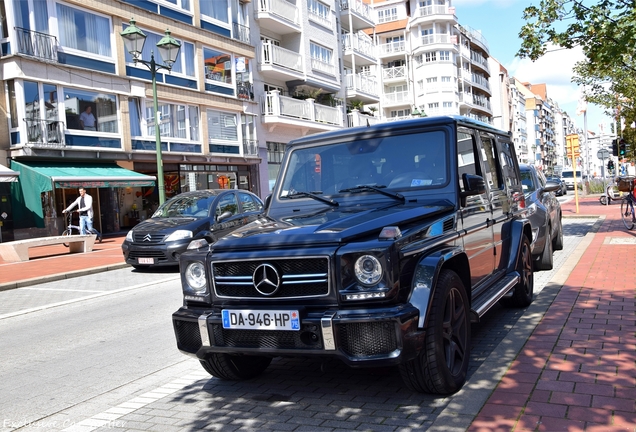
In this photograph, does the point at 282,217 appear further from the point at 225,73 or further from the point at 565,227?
the point at 225,73

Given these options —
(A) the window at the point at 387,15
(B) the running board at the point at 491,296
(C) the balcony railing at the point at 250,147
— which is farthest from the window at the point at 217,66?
(A) the window at the point at 387,15

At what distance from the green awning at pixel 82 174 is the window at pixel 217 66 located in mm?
8201

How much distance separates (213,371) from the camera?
4605 millimetres

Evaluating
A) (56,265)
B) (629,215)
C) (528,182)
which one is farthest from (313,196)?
(629,215)

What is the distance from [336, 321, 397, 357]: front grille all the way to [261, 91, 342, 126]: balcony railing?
3020cm

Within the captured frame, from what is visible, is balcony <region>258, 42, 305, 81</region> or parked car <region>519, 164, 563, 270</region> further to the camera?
balcony <region>258, 42, 305, 81</region>

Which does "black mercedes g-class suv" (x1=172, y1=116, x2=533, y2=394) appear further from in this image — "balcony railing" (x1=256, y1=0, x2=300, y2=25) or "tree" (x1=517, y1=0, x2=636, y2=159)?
"balcony railing" (x1=256, y1=0, x2=300, y2=25)

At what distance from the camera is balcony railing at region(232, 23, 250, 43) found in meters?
32.0

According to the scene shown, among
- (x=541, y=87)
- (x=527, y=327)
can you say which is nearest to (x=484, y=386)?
(x=527, y=327)

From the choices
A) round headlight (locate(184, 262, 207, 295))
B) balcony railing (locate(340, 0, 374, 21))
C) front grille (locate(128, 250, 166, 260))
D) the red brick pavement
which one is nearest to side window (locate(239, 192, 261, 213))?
front grille (locate(128, 250, 166, 260))

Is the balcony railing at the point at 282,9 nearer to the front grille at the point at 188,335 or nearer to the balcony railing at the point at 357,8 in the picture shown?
the balcony railing at the point at 357,8

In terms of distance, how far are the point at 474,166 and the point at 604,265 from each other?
4.94m

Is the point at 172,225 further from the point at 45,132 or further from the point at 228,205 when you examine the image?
the point at 45,132

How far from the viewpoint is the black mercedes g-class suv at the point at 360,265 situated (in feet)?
11.8
